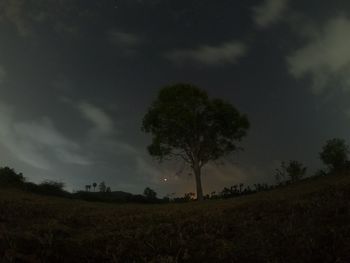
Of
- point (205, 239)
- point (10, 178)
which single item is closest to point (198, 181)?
point (10, 178)

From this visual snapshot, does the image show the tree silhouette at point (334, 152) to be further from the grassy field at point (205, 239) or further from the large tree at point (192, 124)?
the grassy field at point (205, 239)

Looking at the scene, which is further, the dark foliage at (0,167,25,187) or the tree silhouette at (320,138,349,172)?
the tree silhouette at (320,138,349,172)

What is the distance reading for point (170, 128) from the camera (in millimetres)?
61188

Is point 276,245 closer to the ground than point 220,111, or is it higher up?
closer to the ground

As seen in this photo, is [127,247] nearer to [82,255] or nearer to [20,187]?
[82,255]

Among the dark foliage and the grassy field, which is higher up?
the dark foliage

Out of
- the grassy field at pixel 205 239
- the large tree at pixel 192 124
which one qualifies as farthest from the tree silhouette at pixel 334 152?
the grassy field at pixel 205 239

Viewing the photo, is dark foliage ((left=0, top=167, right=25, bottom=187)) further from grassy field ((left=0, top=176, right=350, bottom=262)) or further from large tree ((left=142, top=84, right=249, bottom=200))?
grassy field ((left=0, top=176, right=350, bottom=262))

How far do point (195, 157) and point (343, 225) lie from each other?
45.6 m

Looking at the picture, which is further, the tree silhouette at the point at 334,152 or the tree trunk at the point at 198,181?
the tree silhouette at the point at 334,152

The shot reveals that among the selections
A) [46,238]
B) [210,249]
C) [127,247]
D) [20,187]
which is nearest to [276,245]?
[210,249]

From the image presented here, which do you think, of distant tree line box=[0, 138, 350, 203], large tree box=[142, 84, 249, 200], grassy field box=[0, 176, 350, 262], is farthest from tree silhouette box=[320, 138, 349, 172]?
grassy field box=[0, 176, 350, 262]

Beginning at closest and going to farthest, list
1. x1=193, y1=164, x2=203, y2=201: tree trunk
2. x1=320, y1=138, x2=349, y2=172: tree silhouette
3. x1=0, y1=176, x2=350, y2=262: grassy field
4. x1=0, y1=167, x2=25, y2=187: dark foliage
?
x1=0, y1=176, x2=350, y2=262: grassy field < x1=193, y1=164, x2=203, y2=201: tree trunk < x1=0, y1=167, x2=25, y2=187: dark foliage < x1=320, y1=138, x2=349, y2=172: tree silhouette

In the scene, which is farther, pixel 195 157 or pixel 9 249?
pixel 195 157
